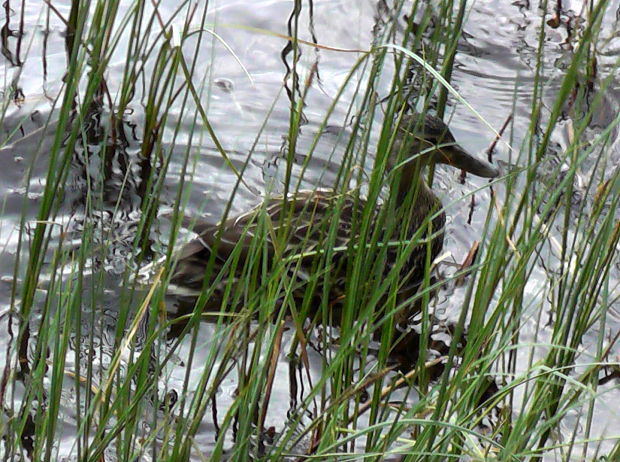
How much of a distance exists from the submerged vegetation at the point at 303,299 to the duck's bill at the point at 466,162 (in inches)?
5.1

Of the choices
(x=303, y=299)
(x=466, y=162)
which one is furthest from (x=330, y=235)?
(x=466, y=162)

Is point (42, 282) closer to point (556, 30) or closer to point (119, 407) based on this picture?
point (119, 407)

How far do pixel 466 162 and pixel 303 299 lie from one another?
157 cm

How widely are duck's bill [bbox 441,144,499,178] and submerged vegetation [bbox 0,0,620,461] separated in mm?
129

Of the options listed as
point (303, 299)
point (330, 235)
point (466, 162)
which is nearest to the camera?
point (330, 235)

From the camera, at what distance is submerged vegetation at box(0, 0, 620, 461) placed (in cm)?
242

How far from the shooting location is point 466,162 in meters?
4.51

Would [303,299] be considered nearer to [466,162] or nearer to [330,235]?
[330,235]

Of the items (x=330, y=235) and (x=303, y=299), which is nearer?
(x=330, y=235)

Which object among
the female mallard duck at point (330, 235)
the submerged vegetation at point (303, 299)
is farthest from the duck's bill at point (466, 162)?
the submerged vegetation at point (303, 299)

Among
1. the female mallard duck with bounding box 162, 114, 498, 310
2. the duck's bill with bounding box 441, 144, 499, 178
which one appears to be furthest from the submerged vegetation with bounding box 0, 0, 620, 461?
the duck's bill with bounding box 441, 144, 499, 178

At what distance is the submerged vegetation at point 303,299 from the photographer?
242cm

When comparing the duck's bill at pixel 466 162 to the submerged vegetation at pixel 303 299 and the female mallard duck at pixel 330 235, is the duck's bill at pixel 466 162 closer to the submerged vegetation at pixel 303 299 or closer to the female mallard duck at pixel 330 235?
the female mallard duck at pixel 330 235

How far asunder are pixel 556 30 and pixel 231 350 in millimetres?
3859
